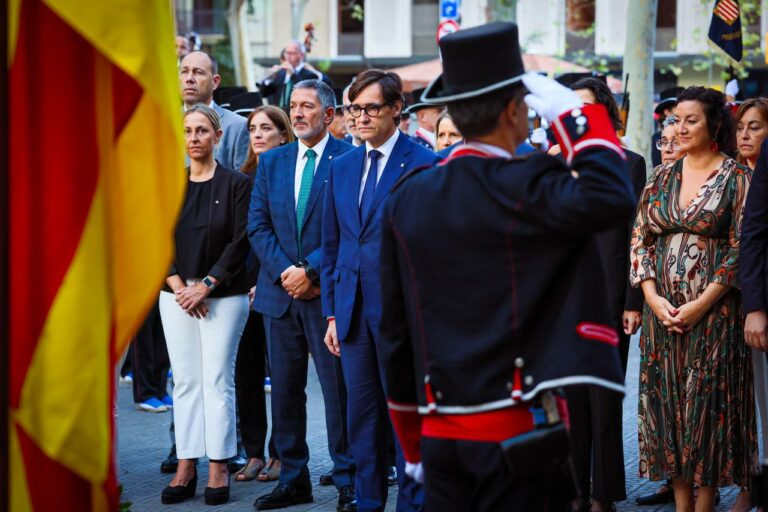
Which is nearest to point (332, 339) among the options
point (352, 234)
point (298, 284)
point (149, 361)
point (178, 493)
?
point (298, 284)

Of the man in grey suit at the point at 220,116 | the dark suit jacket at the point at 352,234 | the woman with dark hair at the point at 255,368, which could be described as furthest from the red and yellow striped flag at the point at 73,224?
the man in grey suit at the point at 220,116

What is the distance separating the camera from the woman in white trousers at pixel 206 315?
7121 mm

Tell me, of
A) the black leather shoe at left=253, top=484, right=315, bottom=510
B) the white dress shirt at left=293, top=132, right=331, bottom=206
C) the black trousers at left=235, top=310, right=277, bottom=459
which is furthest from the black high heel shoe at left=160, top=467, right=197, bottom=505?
the white dress shirt at left=293, top=132, right=331, bottom=206

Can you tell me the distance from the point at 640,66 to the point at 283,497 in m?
14.8

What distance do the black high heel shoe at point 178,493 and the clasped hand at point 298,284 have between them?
4.12 ft

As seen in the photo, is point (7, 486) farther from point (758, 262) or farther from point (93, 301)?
point (758, 262)

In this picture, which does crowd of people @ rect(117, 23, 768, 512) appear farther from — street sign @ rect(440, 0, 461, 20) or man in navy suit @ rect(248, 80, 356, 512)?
street sign @ rect(440, 0, 461, 20)

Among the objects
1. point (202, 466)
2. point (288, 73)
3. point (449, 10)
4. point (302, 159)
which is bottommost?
point (202, 466)

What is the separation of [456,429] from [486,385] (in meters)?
0.18

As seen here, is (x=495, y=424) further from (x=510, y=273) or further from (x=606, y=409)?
(x=606, y=409)

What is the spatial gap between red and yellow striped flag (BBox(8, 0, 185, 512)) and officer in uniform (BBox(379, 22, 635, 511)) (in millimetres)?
848

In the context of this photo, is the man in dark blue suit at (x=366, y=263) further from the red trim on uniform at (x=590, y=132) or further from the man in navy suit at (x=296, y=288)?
the red trim on uniform at (x=590, y=132)

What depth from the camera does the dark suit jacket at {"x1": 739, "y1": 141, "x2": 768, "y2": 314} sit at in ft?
19.2

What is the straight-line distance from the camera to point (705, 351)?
6184mm
